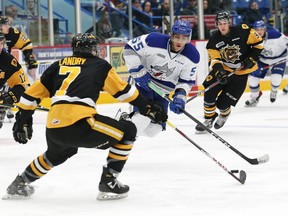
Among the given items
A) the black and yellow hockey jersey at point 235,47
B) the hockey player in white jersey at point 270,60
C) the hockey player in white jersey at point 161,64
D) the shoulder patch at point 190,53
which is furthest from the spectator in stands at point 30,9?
the shoulder patch at point 190,53

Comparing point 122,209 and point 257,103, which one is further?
point 257,103

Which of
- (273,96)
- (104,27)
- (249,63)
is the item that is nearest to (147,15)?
(104,27)

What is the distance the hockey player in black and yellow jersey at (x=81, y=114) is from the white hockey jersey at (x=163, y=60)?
1600mm

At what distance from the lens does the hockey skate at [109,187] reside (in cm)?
→ 375

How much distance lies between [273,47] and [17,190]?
645cm

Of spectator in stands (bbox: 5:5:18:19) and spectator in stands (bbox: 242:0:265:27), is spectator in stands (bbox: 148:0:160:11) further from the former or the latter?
spectator in stands (bbox: 5:5:18:19)

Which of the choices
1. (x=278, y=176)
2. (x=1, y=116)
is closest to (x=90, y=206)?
(x=278, y=176)

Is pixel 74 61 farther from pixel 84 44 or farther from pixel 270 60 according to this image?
pixel 270 60

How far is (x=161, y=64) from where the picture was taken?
5.45 m

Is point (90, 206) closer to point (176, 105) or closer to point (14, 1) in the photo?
point (176, 105)

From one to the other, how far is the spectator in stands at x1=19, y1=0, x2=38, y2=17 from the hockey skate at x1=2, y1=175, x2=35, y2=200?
618 cm

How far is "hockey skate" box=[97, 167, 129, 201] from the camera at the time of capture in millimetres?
3748

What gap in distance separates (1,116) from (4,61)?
45.7 inches

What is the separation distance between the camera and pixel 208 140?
641 cm
